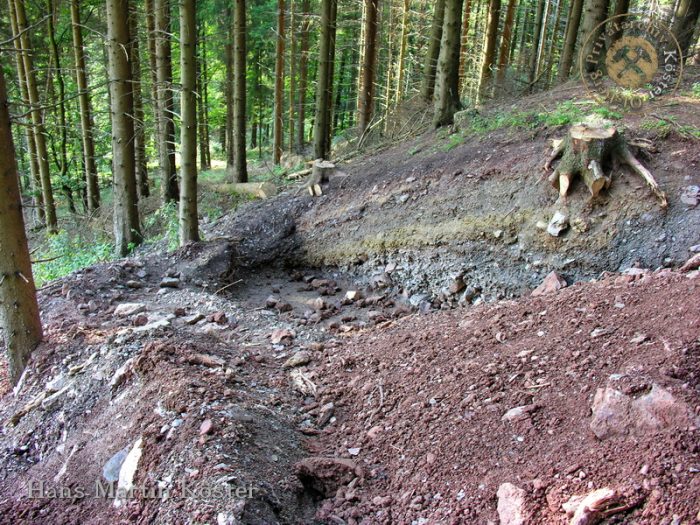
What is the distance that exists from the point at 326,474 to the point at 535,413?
1452 mm

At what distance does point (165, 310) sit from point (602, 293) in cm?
535

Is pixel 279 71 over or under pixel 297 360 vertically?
over

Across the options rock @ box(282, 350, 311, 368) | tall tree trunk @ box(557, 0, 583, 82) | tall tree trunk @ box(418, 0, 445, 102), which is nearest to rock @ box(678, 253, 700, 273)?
rock @ box(282, 350, 311, 368)

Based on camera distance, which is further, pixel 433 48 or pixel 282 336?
pixel 433 48

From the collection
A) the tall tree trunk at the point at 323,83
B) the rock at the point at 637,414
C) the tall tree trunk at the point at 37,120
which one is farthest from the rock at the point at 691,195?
the tall tree trunk at the point at 37,120

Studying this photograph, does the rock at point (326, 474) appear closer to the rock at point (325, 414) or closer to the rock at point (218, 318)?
the rock at point (325, 414)

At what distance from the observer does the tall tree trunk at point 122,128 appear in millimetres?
8086

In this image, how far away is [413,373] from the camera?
4.36 metres

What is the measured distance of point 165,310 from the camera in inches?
267

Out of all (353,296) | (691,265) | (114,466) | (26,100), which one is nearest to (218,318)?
(353,296)

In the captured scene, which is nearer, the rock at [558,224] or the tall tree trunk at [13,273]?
the tall tree trunk at [13,273]

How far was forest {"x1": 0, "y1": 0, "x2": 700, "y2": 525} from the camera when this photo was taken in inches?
116

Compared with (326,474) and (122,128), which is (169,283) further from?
(326,474)

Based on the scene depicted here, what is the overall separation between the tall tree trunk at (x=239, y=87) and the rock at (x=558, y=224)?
28.4 ft
